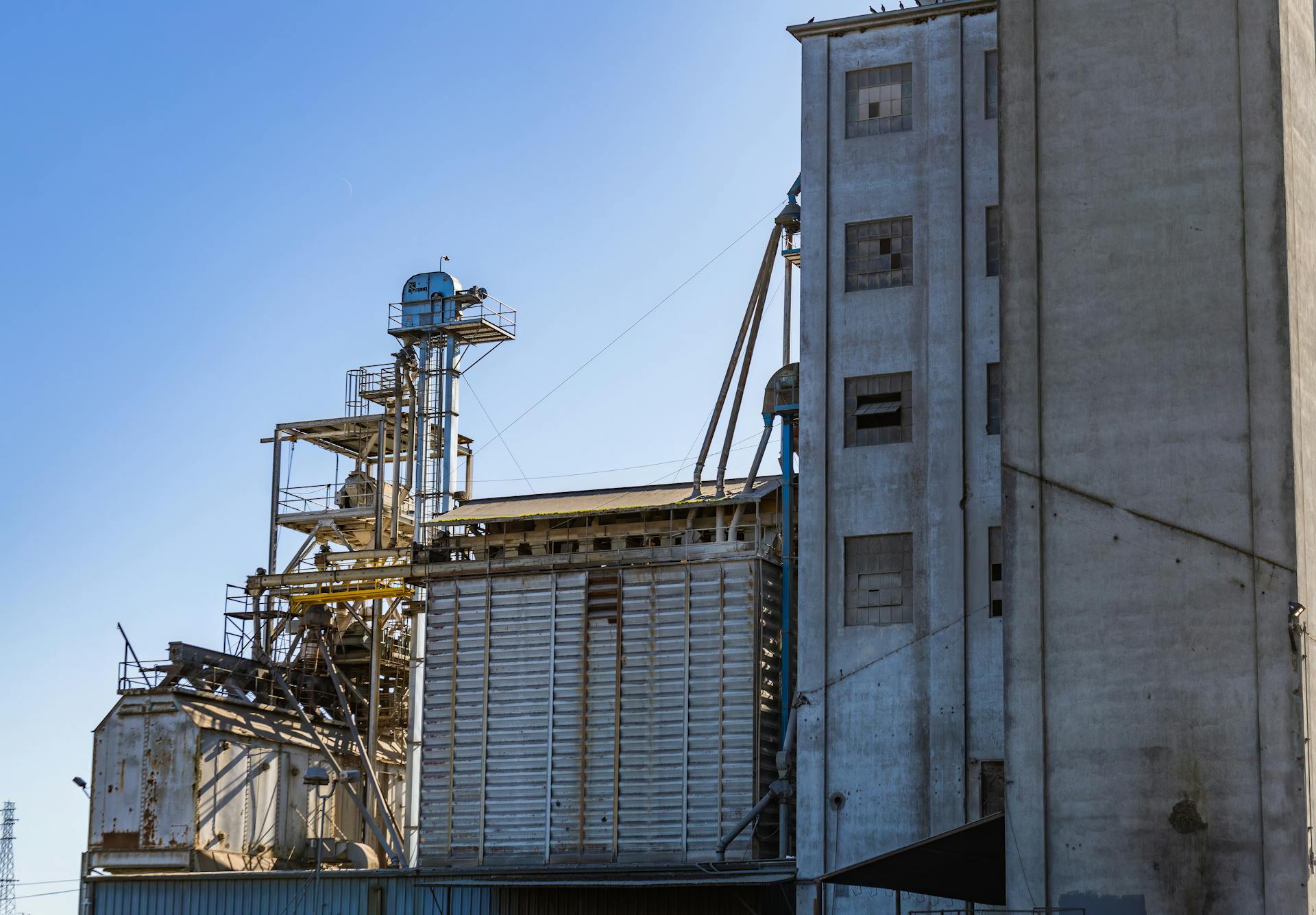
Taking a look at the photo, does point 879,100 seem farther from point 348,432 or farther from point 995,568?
point 348,432

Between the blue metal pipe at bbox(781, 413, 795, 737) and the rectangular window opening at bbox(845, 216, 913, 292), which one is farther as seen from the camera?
the blue metal pipe at bbox(781, 413, 795, 737)

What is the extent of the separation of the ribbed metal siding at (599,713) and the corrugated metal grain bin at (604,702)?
4 centimetres

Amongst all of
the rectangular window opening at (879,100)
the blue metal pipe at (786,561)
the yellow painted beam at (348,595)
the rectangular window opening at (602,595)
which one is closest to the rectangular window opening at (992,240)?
the rectangular window opening at (879,100)

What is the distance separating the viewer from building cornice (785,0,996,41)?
37.1 metres

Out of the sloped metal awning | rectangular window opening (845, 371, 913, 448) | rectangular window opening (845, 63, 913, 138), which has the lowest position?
the sloped metal awning

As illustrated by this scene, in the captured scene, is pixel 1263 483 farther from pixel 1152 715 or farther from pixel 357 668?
pixel 357 668

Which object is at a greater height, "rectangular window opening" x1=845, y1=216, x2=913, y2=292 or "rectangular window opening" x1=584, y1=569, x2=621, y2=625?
"rectangular window opening" x1=845, y1=216, x2=913, y2=292

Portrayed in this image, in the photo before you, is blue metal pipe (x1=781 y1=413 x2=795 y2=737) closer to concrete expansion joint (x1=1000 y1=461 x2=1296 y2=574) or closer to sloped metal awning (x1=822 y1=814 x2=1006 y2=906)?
sloped metal awning (x1=822 y1=814 x2=1006 y2=906)

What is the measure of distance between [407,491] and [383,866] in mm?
10884

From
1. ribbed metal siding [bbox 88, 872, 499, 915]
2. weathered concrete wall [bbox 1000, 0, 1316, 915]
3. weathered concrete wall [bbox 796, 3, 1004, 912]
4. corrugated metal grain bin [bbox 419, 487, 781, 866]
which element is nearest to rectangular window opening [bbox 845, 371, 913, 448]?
weathered concrete wall [bbox 796, 3, 1004, 912]

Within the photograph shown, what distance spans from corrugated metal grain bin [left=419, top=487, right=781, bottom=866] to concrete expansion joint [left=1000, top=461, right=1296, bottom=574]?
11.9 m

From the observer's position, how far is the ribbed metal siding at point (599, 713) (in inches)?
1560

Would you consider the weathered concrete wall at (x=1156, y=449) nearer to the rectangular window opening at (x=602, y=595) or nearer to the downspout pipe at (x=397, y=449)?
the rectangular window opening at (x=602, y=595)

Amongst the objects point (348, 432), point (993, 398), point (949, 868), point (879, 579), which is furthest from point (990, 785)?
point (348, 432)
